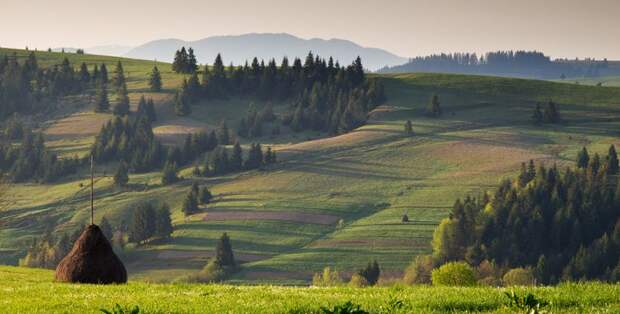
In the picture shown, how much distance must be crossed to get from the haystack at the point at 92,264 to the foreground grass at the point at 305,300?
7517mm

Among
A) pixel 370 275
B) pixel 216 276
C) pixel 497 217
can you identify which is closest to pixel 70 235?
pixel 216 276

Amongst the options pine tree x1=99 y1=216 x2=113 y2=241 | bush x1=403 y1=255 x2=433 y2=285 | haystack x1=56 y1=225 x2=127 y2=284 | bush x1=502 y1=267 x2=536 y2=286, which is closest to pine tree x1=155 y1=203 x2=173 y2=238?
pine tree x1=99 y1=216 x2=113 y2=241

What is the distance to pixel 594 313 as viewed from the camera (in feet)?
53.6

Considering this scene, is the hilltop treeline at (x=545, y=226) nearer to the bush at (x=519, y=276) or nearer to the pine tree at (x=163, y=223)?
the bush at (x=519, y=276)

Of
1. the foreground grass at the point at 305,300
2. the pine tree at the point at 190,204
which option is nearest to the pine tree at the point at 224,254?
the pine tree at the point at 190,204

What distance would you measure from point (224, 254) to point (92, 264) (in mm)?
131670

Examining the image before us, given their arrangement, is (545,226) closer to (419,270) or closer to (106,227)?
(419,270)

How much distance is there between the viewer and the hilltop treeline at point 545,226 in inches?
6895

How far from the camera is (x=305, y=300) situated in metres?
19.2

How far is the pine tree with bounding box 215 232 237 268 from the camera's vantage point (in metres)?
160

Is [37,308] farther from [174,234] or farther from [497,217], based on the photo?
[497,217]

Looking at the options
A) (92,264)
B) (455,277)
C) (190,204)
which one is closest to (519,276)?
(190,204)

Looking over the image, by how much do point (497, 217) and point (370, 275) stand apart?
173 ft

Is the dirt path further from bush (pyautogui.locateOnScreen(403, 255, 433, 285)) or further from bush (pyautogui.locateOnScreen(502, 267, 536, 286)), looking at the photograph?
bush (pyautogui.locateOnScreen(502, 267, 536, 286))
